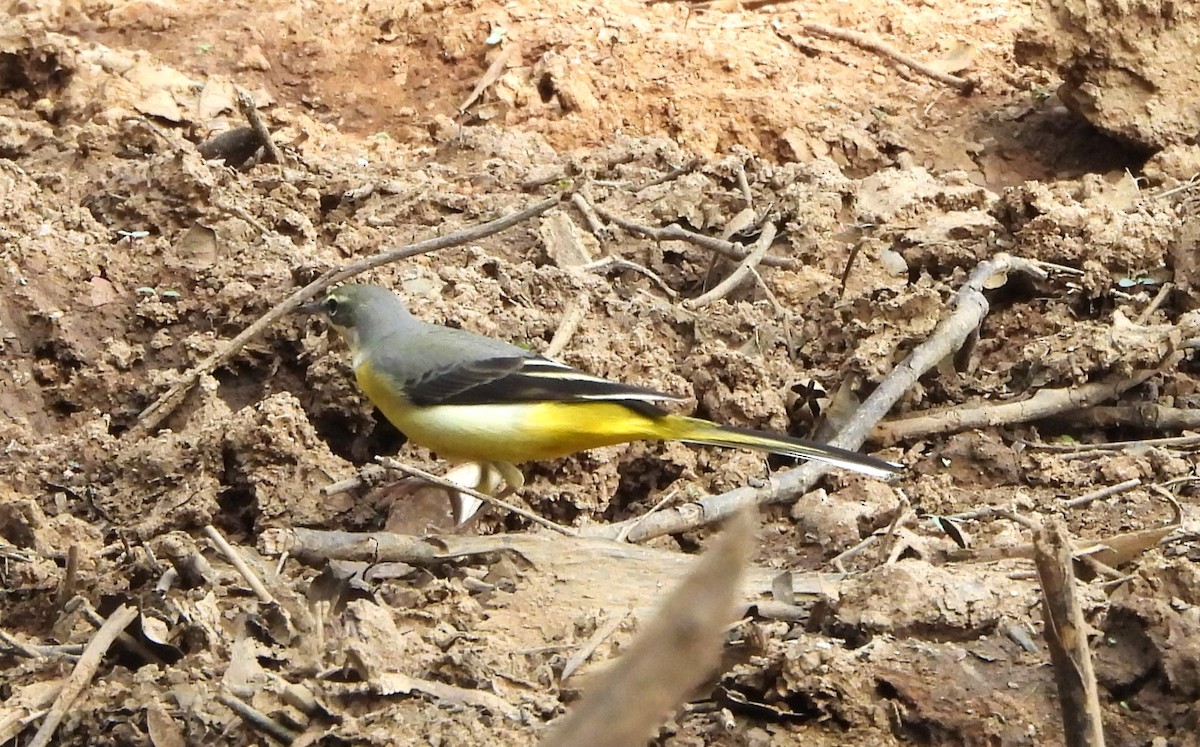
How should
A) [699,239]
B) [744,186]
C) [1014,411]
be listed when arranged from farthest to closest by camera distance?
[744,186] < [699,239] < [1014,411]

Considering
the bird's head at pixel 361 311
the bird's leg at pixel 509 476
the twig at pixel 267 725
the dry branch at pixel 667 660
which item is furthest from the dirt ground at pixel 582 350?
the dry branch at pixel 667 660

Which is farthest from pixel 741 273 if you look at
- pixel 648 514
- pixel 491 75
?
pixel 491 75

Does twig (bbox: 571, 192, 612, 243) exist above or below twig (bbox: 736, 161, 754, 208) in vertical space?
below

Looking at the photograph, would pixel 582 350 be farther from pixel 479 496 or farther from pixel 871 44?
pixel 871 44

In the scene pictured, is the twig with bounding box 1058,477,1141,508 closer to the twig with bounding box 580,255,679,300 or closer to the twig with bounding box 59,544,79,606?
the twig with bounding box 580,255,679,300

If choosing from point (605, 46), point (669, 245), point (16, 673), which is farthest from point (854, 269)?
point (16, 673)

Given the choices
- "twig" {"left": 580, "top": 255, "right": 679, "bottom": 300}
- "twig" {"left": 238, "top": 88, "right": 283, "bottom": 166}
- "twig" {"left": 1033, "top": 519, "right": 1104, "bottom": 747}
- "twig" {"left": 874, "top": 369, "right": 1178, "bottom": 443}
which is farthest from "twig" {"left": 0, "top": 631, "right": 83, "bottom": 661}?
"twig" {"left": 238, "top": 88, "right": 283, "bottom": 166}

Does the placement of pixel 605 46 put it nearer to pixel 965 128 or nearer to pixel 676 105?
pixel 676 105

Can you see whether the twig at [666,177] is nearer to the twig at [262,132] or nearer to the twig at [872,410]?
the twig at [872,410]
